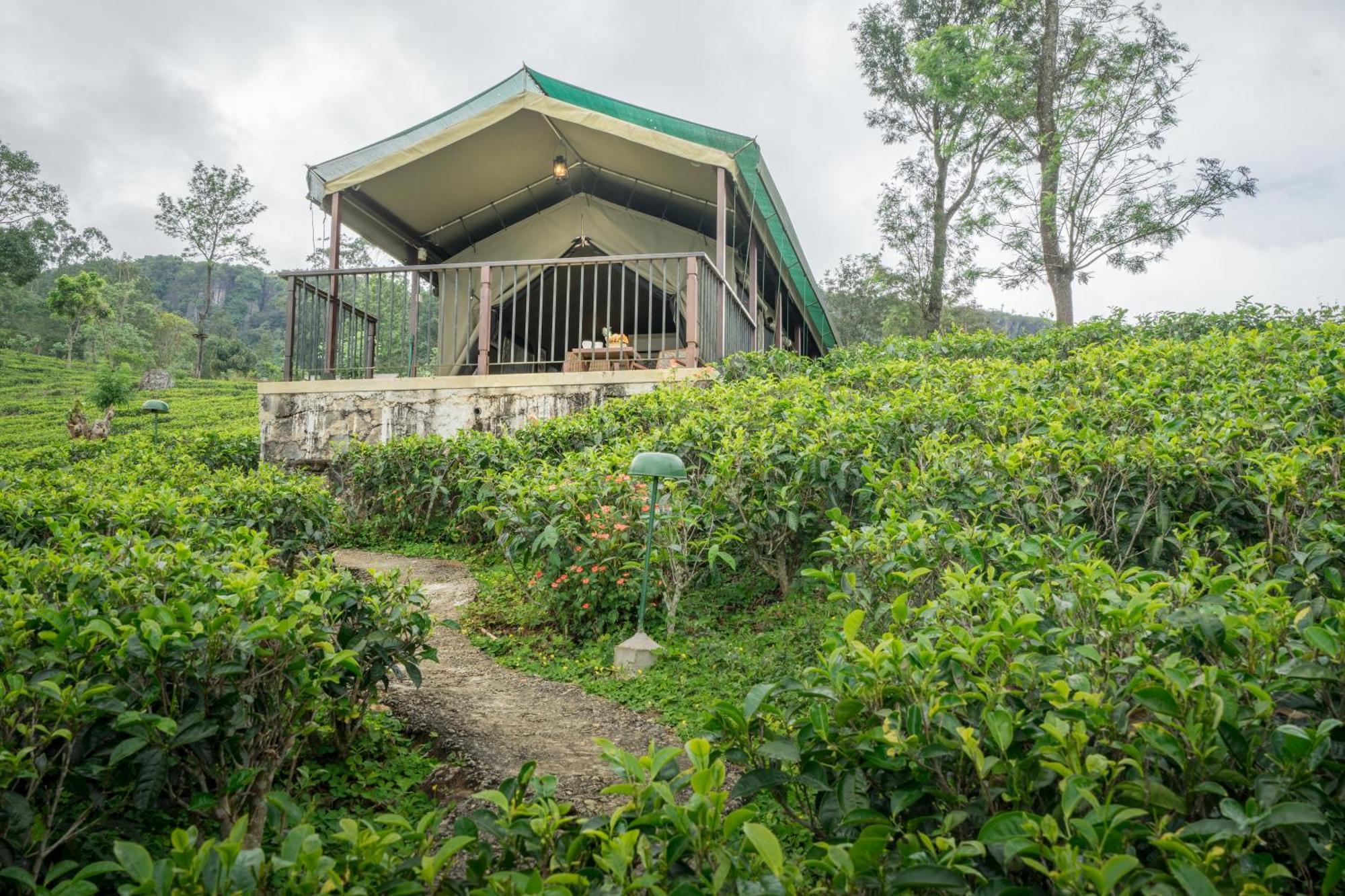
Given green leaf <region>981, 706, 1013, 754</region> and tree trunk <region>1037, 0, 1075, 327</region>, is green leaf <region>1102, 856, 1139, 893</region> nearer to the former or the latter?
green leaf <region>981, 706, 1013, 754</region>

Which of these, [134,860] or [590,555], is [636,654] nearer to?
A: [590,555]

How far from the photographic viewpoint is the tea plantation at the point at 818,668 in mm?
1226

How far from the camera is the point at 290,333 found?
8102 mm

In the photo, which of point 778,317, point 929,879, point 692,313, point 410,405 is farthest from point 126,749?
point 778,317

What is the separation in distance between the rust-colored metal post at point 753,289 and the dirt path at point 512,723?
671 cm

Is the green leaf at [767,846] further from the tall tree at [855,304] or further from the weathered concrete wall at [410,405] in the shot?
the tall tree at [855,304]

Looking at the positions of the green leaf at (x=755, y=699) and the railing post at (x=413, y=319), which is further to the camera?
the railing post at (x=413, y=319)

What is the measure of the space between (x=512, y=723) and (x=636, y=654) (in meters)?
0.79

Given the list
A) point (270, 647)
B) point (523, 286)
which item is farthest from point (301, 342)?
point (270, 647)

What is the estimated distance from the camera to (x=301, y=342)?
827 cm

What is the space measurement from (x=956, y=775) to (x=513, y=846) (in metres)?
0.85

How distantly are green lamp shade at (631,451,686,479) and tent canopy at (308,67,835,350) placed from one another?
4.80 metres

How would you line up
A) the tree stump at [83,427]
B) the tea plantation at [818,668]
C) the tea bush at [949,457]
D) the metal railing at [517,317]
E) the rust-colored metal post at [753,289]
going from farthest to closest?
1. the tree stump at [83,427]
2. the rust-colored metal post at [753,289]
3. the metal railing at [517,317]
4. the tea bush at [949,457]
5. the tea plantation at [818,668]

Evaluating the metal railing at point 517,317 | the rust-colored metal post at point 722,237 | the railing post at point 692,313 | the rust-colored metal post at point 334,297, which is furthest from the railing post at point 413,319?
the rust-colored metal post at point 722,237
